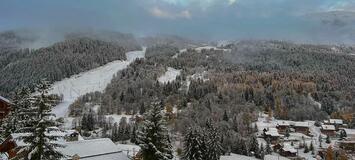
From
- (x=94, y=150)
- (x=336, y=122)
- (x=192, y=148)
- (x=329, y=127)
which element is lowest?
(x=329, y=127)

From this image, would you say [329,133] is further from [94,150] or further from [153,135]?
[153,135]

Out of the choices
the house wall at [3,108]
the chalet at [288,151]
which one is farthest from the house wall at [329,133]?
the house wall at [3,108]

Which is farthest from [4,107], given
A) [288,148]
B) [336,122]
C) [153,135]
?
[336,122]

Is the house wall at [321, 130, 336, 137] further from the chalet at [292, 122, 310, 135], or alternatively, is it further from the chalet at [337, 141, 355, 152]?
the chalet at [337, 141, 355, 152]

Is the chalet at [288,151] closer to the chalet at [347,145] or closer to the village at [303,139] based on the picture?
the village at [303,139]

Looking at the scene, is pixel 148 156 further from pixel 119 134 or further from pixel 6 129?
pixel 119 134

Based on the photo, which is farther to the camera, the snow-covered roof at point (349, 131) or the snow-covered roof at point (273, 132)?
the snow-covered roof at point (349, 131)
